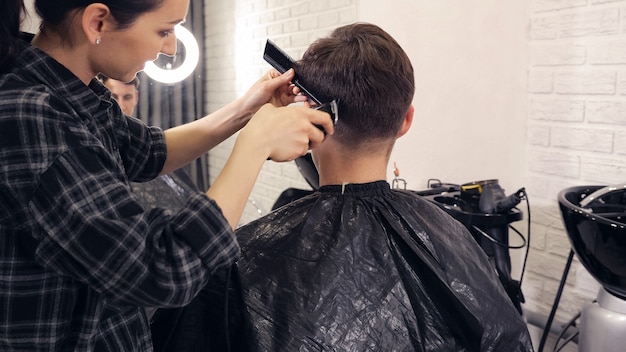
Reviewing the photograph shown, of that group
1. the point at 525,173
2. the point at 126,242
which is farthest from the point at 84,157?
the point at 525,173

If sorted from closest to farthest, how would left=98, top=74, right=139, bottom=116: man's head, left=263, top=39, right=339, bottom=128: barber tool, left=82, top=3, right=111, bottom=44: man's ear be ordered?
left=82, top=3, right=111, bottom=44: man's ear → left=263, top=39, right=339, bottom=128: barber tool → left=98, top=74, right=139, bottom=116: man's head

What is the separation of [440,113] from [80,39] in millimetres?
1661

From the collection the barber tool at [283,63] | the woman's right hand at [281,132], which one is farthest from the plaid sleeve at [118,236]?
the barber tool at [283,63]

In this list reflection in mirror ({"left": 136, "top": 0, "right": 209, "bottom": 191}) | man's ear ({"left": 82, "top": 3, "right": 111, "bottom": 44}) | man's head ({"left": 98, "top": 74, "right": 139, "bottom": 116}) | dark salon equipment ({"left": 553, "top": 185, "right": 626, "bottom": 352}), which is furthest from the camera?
reflection in mirror ({"left": 136, "top": 0, "right": 209, "bottom": 191})

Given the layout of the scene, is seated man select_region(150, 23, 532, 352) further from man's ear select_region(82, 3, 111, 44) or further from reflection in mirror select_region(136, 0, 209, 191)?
reflection in mirror select_region(136, 0, 209, 191)

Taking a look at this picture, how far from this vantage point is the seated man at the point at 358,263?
1.15m

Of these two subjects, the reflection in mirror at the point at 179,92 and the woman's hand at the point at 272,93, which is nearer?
the woman's hand at the point at 272,93

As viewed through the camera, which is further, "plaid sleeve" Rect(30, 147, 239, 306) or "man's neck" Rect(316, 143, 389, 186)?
"man's neck" Rect(316, 143, 389, 186)

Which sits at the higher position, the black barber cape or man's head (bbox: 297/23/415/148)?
man's head (bbox: 297/23/415/148)

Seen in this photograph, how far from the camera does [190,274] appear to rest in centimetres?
90

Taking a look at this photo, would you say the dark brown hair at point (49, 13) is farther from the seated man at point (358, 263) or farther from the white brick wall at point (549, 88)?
the white brick wall at point (549, 88)

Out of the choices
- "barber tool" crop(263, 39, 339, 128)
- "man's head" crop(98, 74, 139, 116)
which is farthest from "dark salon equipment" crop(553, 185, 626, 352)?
"man's head" crop(98, 74, 139, 116)

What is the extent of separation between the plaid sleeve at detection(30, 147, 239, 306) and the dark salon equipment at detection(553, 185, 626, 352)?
3.86ft

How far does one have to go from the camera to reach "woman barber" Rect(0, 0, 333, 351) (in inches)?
33.5
